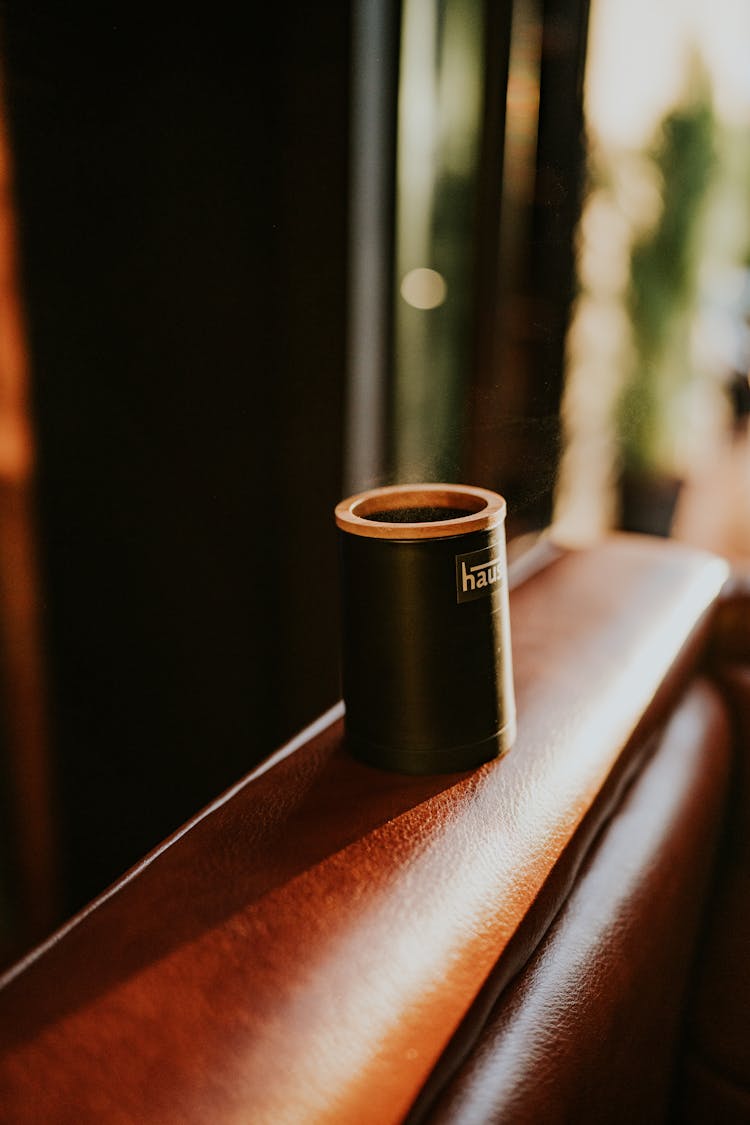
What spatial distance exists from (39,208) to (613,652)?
2.97 ft

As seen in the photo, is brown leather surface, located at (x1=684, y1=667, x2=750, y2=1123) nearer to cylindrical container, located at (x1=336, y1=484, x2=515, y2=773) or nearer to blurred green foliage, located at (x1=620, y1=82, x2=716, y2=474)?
cylindrical container, located at (x1=336, y1=484, x2=515, y2=773)

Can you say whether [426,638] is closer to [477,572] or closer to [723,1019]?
[477,572]

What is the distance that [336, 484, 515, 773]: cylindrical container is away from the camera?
0.67 m

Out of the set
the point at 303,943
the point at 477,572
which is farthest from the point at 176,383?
the point at 303,943

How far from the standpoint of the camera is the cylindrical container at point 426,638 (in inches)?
26.4

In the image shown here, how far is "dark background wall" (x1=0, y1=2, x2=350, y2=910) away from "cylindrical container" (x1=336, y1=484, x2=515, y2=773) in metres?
0.66

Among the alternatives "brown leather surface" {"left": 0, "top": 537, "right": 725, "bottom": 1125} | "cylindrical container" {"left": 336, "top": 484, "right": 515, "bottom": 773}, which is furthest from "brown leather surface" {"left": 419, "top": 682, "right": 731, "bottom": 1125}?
"cylindrical container" {"left": 336, "top": 484, "right": 515, "bottom": 773}

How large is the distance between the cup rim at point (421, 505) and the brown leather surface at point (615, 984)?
1.03 feet

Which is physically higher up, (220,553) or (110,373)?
(110,373)

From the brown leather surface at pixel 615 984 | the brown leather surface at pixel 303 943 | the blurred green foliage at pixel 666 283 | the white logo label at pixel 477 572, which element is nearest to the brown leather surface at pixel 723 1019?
the brown leather surface at pixel 615 984

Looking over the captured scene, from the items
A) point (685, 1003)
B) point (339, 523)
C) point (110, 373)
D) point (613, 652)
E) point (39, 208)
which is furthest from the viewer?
point (110, 373)

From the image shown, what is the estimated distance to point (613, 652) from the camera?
3.22 feet

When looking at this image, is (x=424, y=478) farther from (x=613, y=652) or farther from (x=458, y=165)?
(x=458, y=165)

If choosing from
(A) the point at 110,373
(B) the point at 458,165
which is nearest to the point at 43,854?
(A) the point at 110,373
